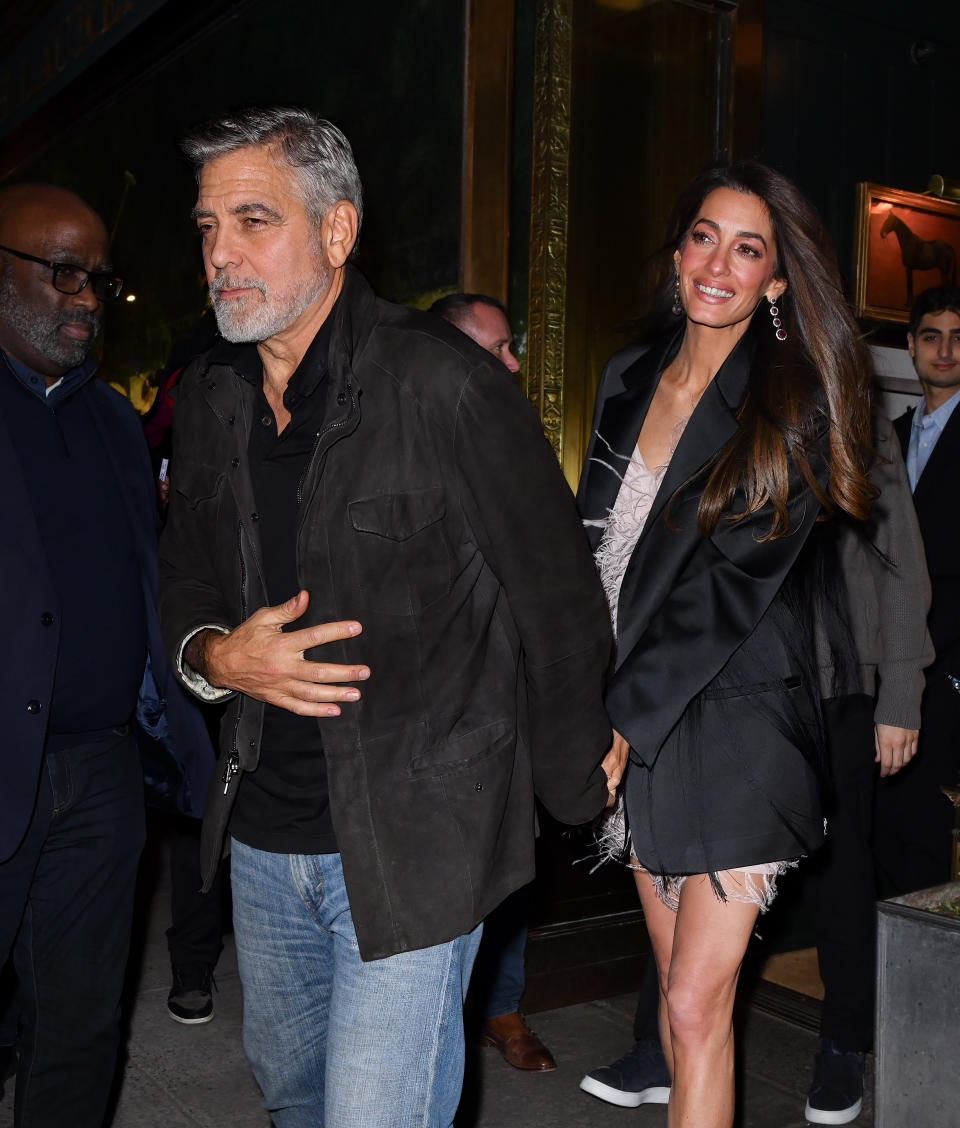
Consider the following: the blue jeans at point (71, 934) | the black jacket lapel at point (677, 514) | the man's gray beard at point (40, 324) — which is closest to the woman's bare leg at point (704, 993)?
the black jacket lapel at point (677, 514)

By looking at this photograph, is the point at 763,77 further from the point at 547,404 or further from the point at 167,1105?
the point at 167,1105

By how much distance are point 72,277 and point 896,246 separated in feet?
11.6

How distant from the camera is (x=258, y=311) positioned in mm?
1872

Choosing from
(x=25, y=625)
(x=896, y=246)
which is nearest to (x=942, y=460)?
(x=896, y=246)

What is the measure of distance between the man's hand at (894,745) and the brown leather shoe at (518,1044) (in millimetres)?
1281

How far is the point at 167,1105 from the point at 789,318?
261 cm

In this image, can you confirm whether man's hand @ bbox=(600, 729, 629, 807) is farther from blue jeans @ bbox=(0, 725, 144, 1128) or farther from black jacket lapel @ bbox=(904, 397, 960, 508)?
black jacket lapel @ bbox=(904, 397, 960, 508)

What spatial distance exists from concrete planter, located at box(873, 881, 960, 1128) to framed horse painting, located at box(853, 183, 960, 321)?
314 centimetres

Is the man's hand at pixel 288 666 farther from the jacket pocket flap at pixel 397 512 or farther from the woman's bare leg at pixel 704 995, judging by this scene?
the woman's bare leg at pixel 704 995

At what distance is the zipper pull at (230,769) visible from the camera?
1975mm

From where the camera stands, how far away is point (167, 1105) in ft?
10.9

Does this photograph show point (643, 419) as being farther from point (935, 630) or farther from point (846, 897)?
point (935, 630)

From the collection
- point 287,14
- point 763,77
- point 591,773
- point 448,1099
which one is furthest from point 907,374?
point 448,1099

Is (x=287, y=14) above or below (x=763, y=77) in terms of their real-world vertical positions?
above
